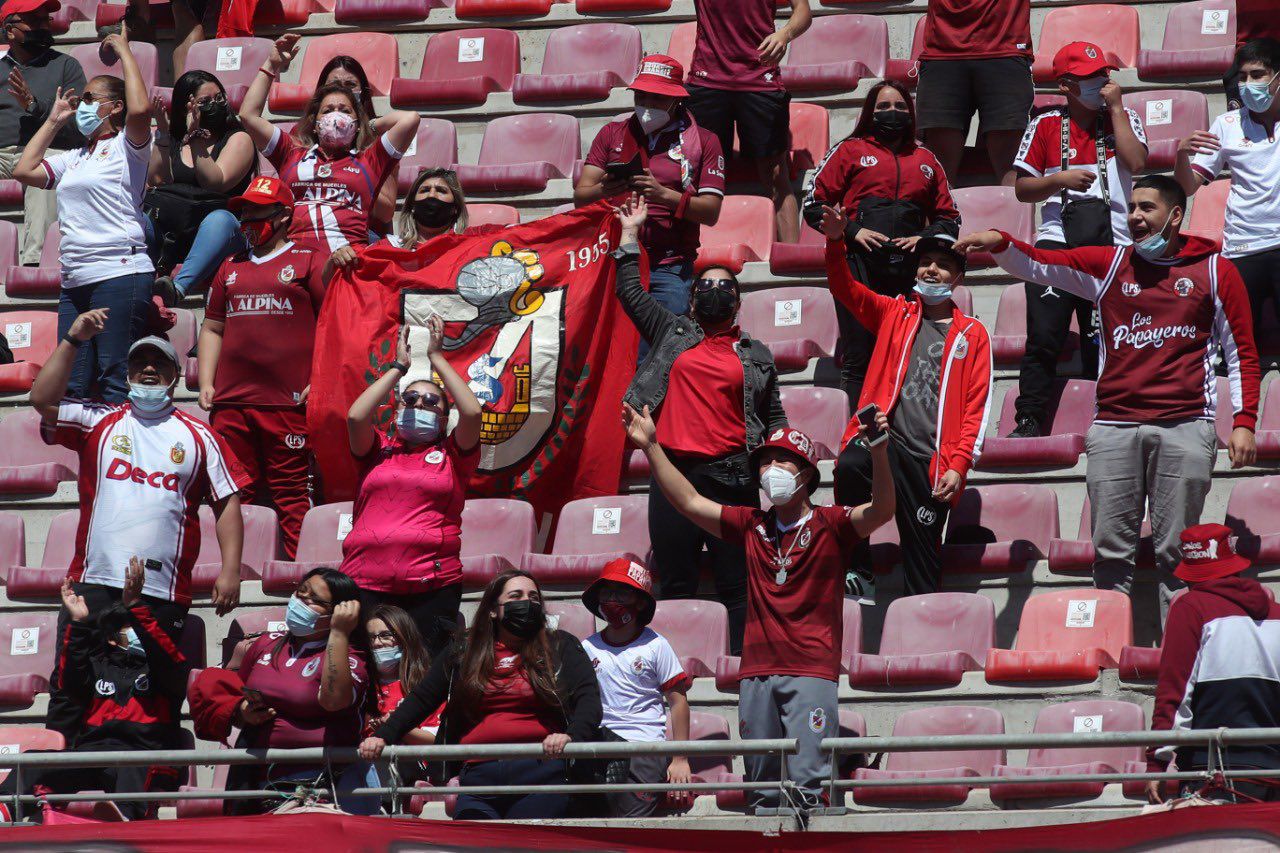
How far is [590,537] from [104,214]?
2.81 metres

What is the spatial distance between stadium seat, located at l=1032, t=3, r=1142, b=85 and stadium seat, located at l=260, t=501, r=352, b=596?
4329 mm

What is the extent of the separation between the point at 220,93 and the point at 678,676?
4.26m

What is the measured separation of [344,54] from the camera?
39.8 feet

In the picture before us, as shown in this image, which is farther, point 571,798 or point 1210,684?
point 571,798

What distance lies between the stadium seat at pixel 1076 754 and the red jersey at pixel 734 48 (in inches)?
151

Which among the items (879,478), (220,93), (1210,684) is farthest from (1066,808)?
(220,93)

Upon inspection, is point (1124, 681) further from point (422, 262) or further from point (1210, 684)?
point (422, 262)

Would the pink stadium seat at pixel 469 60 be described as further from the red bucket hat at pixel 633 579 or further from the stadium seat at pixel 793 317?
the red bucket hat at pixel 633 579

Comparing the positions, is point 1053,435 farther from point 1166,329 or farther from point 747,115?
point 747,115

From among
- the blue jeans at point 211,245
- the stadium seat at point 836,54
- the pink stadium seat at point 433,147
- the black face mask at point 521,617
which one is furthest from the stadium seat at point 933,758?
the pink stadium seat at point 433,147

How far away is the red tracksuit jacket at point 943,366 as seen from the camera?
8.31 metres

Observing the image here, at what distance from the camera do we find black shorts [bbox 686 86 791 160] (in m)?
10.4

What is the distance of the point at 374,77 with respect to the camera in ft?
40.1

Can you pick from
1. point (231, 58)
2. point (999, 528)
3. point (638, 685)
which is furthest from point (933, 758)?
point (231, 58)
